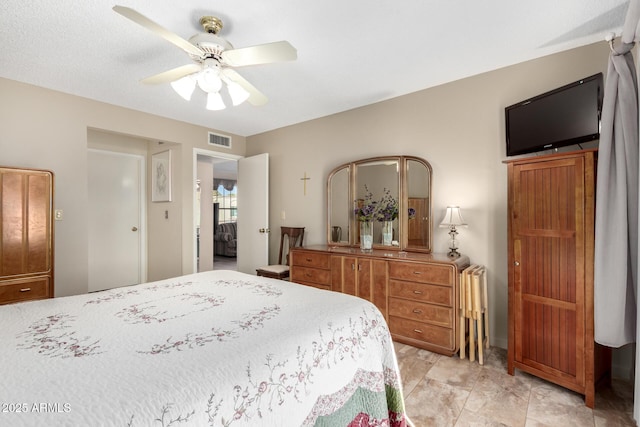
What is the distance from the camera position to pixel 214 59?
1880 mm

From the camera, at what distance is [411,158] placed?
10.1 feet

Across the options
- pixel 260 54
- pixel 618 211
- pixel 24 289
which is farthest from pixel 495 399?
pixel 24 289

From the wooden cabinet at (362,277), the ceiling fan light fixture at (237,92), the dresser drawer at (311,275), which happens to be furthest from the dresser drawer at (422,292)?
the ceiling fan light fixture at (237,92)

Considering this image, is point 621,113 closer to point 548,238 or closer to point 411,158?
point 548,238

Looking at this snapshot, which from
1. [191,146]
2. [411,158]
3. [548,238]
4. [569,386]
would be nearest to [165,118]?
[191,146]

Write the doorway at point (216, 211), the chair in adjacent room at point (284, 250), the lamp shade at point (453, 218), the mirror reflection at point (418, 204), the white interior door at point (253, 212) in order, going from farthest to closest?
1. the doorway at point (216, 211)
2. the white interior door at point (253, 212)
3. the chair in adjacent room at point (284, 250)
4. the mirror reflection at point (418, 204)
5. the lamp shade at point (453, 218)

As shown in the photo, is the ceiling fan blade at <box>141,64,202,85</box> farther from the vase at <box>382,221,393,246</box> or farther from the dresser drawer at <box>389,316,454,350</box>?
the dresser drawer at <box>389,316,454,350</box>

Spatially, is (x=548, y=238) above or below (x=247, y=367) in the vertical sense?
above

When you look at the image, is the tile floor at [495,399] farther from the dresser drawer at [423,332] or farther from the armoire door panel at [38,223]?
the armoire door panel at [38,223]

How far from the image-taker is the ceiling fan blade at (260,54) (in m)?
1.65

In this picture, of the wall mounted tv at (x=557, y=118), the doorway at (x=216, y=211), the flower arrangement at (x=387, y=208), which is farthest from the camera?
the doorway at (x=216, y=211)

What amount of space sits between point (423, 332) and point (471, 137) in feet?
5.88

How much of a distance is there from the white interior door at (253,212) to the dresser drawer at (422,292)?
2.11m

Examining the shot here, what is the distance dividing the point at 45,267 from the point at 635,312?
430cm
